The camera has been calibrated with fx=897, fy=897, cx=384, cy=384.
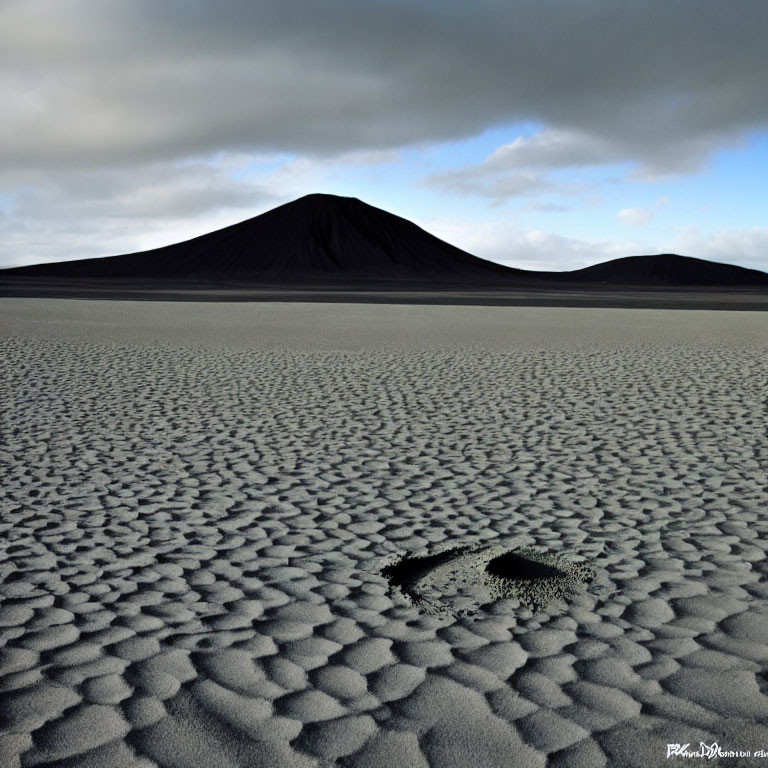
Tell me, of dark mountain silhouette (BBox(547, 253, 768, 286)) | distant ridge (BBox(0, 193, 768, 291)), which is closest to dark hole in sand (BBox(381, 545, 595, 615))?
distant ridge (BBox(0, 193, 768, 291))

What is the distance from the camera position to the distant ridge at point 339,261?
10603cm

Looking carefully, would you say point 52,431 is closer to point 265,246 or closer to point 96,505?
point 96,505

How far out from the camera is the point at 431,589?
3432mm

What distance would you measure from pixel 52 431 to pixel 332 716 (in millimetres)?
5032

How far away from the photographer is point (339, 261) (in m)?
114

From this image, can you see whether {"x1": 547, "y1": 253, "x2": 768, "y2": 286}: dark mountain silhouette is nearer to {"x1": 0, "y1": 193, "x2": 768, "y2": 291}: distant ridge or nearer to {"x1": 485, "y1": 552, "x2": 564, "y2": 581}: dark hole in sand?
{"x1": 0, "y1": 193, "x2": 768, "y2": 291}: distant ridge

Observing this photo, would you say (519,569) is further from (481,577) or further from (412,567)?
(412,567)

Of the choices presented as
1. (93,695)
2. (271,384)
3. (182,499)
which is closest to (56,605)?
(93,695)

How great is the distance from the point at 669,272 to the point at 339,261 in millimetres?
50291

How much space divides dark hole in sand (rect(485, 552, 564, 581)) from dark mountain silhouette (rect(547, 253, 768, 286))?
122 metres

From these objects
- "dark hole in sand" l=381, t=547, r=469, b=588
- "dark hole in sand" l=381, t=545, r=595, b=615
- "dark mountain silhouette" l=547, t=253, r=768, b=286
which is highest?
"dark mountain silhouette" l=547, t=253, r=768, b=286

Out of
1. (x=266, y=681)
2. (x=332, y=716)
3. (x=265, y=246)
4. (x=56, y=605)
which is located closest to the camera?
(x=332, y=716)

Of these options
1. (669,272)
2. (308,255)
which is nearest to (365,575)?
(308,255)

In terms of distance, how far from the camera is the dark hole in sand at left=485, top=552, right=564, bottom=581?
3562mm
